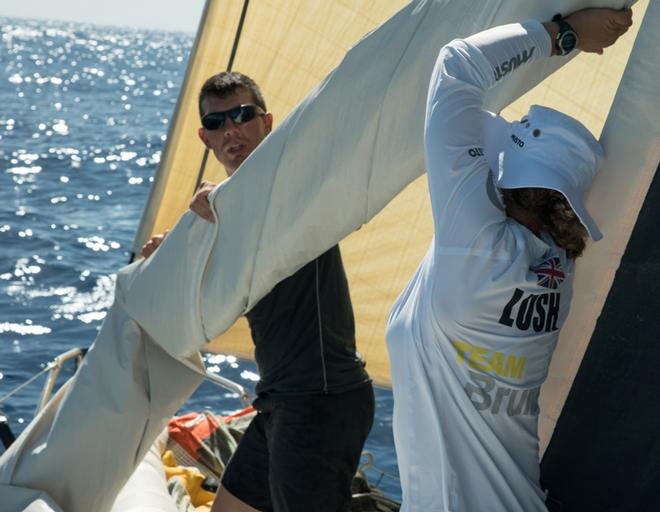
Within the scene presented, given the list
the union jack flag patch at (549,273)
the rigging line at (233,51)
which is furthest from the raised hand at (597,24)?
the rigging line at (233,51)

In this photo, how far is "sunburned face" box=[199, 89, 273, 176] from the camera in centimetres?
319

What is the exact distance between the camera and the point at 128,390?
313 cm

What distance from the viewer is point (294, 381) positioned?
3.05 meters

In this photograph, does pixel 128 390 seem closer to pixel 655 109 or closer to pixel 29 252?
pixel 655 109

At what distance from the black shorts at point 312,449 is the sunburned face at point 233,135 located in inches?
25.2

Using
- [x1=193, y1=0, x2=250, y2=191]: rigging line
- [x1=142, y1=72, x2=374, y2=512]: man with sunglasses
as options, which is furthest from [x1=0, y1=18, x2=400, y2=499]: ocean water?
[x1=193, y1=0, x2=250, y2=191]: rigging line

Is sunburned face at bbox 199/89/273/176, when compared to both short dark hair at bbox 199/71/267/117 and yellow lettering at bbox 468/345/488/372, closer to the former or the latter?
short dark hair at bbox 199/71/267/117

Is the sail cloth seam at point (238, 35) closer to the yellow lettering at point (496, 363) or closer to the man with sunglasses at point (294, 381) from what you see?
the man with sunglasses at point (294, 381)

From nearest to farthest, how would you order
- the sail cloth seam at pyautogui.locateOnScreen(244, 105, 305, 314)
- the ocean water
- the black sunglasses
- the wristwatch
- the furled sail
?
the wristwatch, the furled sail, the sail cloth seam at pyautogui.locateOnScreen(244, 105, 305, 314), the black sunglasses, the ocean water

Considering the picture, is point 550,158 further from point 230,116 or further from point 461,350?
point 230,116

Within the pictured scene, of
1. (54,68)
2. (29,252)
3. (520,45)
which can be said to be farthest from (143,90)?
(520,45)

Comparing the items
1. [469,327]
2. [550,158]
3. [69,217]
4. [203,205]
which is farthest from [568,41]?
[69,217]

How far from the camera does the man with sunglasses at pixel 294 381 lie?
9.91 ft

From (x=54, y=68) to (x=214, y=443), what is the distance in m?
37.1
